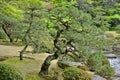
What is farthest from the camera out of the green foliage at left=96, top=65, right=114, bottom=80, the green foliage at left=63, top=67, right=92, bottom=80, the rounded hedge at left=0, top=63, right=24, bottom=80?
the green foliage at left=96, top=65, right=114, bottom=80

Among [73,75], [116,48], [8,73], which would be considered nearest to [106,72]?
[73,75]

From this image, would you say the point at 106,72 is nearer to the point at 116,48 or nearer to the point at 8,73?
the point at 8,73

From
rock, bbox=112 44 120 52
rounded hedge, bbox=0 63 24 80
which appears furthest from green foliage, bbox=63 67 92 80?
rock, bbox=112 44 120 52

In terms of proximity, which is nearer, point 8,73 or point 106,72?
point 8,73

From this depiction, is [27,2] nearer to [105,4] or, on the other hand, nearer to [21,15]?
[21,15]

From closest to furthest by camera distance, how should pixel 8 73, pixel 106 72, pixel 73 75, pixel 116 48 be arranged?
pixel 8 73, pixel 73 75, pixel 106 72, pixel 116 48

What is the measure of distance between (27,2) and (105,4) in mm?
35439

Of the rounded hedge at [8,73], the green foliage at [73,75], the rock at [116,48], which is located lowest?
the rock at [116,48]

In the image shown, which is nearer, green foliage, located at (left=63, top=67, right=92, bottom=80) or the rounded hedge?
the rounded hedge

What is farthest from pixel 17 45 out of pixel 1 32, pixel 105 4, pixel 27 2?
pixel 105 4

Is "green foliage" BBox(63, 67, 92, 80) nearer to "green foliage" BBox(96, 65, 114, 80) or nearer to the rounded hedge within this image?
the rounded hedge

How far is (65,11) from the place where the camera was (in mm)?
12445

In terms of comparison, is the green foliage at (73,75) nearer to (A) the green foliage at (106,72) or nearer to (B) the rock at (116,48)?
(A) the green foliage at (106,72)

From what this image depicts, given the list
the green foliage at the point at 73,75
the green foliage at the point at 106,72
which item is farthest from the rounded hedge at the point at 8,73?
the green foliage at the point at 106,72
